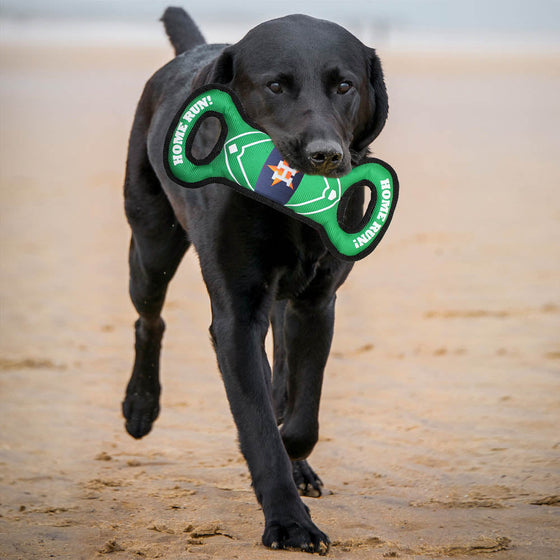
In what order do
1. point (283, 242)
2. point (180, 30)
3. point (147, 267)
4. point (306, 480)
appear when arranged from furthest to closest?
point (180, 30)
point (147, 267)
point (306, 480)
point (283, 242)

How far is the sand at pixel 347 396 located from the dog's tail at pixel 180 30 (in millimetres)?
1673

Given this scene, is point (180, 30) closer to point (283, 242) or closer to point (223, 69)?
point (223, 69)

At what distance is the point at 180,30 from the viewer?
491cm

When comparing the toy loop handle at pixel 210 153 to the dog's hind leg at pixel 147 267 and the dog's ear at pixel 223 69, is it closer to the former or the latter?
the dog's ear at pixel 223 69

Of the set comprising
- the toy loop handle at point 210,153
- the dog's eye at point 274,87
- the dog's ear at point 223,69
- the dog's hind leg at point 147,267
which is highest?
the dog's ear at point 223,69

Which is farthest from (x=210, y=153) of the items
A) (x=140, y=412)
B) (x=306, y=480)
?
(x=140, y=412)

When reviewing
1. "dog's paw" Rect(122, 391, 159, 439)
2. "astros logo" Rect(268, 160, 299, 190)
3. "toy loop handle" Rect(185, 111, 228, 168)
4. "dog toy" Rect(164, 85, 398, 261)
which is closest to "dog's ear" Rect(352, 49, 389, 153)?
"dog toy" Rect(164, 85, 398, 261)

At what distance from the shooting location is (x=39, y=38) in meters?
38.7

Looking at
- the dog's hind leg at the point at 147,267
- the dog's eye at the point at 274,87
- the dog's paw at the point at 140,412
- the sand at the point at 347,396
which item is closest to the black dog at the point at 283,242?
the dog's eye at the point at 274,87

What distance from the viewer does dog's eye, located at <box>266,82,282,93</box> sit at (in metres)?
3.26

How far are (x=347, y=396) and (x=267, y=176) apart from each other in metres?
2.14

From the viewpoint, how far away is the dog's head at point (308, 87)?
3.13 m

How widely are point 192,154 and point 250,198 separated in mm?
291

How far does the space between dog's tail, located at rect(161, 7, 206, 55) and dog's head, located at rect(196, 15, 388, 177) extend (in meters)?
1.41
